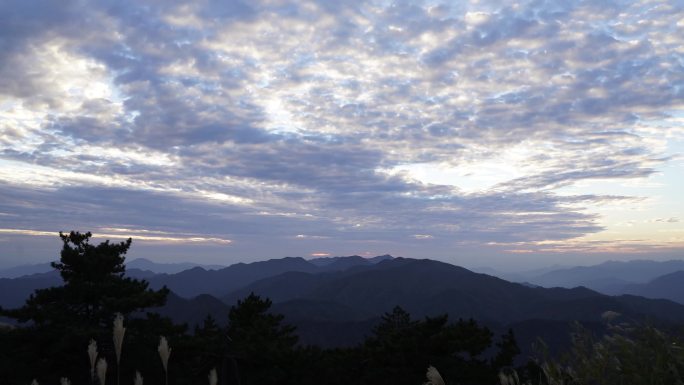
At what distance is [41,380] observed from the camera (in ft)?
72.3

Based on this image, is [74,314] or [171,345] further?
[74,314]

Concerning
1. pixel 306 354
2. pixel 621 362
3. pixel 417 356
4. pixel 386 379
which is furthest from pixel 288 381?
pixel 621 362

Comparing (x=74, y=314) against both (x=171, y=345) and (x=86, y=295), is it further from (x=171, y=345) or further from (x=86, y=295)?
(x=171, y=345)

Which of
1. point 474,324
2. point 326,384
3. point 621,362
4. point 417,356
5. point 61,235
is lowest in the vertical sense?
point 326,384

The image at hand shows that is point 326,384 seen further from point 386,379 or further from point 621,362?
point 621,362

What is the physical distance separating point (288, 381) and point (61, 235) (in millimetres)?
15957

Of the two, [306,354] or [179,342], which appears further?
[306,354]

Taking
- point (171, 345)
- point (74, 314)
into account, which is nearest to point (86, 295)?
point (74, 314)

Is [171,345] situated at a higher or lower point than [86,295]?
lower

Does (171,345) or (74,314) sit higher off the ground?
(74,314)

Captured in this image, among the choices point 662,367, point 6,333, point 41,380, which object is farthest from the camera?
point 6,333

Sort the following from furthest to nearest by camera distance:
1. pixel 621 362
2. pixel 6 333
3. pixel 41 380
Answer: pixel 6 333, pixel 41 380, pixel 621 362

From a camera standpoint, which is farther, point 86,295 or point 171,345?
point 86,295

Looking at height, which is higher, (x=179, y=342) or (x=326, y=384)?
(x=179, y=342)
